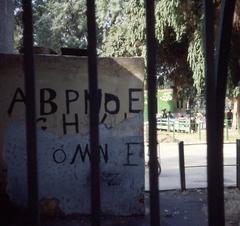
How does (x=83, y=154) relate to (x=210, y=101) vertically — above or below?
below

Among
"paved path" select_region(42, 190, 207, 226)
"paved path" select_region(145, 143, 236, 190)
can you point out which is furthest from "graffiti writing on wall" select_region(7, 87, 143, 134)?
"paved path" select_region(145, 143, 236, 190)

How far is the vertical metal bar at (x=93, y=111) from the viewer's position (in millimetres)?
1731

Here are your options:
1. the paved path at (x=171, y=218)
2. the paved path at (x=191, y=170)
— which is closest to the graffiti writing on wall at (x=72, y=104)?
the paved path at (x=171, y=218)

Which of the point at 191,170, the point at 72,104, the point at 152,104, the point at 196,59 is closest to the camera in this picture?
the point at 152,104

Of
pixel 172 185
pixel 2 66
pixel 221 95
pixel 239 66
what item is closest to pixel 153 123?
pixel 221 95

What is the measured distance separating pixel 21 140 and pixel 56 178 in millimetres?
731

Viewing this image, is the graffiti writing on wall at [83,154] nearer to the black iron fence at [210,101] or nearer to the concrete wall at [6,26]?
the concrete wall at [6,26]

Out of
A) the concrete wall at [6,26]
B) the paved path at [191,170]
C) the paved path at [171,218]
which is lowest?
the paved path at [191,170]

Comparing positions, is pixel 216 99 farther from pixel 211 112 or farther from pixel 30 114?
pixel 30 114

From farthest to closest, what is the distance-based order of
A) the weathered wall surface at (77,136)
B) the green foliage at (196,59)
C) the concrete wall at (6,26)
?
the green foliage at (196,59)
the concrete wall at (6,26)
the weathered wall surface at (77,136)

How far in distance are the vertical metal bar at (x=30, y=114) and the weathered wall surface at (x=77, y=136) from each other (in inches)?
240

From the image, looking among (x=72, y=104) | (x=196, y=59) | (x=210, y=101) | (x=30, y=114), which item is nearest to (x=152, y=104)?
(x=210, y=101)

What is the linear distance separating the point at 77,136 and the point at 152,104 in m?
6.26

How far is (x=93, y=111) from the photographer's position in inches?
69.8
